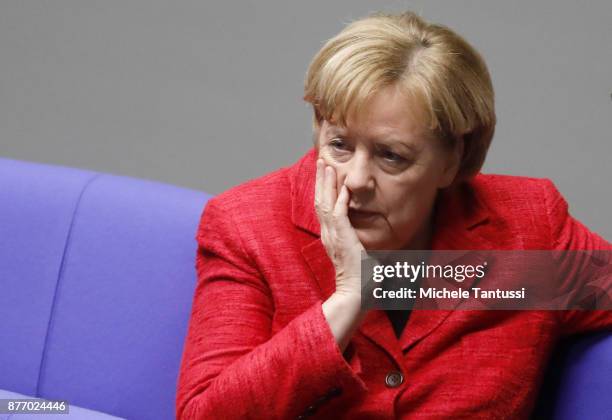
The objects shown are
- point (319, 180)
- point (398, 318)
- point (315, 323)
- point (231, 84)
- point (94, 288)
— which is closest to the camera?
point (315, 323)

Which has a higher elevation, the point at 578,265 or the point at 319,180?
the point at 319,180

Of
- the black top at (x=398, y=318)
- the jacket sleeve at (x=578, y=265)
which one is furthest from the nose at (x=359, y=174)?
the jacket sleeve at (x=578, y=265)

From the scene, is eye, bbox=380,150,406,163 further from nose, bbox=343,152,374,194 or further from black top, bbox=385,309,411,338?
black top, bbox=385,309,411,338

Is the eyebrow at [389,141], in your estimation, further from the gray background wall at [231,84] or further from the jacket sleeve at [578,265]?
the gray background wall at [231,84]

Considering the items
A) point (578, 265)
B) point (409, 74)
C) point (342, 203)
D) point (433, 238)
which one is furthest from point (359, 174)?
point (578, 265)

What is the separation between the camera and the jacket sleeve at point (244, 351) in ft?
6.57

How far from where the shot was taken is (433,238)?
2.27m

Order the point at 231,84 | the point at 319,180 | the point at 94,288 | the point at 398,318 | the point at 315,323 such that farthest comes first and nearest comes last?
1. the point at 231,84
2. the point at 94,288
3. the point at 398,318
4. the point at 319,180
5. the point at 315,323

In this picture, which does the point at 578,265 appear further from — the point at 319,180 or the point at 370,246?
the point at 319,180

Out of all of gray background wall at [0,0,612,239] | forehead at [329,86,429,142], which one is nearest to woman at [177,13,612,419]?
forehead at [329,86,429,142]

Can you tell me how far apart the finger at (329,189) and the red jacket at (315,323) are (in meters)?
0.11

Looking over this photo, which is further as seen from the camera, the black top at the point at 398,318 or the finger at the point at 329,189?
the black top at the point at 398,318

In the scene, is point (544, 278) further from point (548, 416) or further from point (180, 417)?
point (180, 417)

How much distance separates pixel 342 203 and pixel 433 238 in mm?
294
